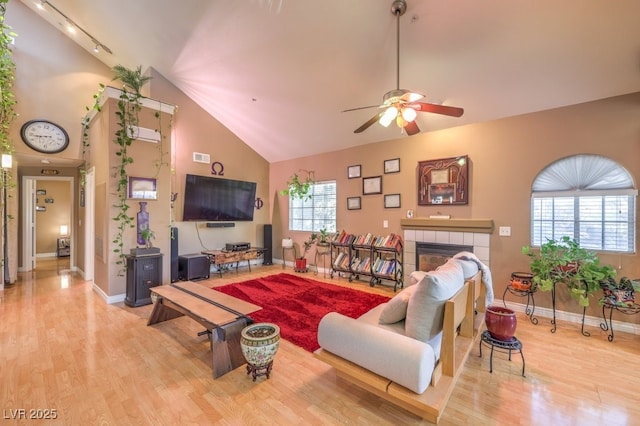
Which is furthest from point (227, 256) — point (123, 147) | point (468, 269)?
point (468, 269)

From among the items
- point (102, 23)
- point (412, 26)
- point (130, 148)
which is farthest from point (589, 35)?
point (102, 23)

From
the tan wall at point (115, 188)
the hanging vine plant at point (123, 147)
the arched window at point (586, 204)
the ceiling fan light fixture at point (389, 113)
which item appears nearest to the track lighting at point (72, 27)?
the tan wall at point (115, 188)

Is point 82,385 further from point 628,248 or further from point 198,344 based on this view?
point 628,248

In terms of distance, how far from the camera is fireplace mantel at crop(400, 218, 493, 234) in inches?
154

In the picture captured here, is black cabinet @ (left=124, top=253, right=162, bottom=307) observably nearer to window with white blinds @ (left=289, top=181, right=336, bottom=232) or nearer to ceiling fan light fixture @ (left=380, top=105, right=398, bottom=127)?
window with white blinds @ (left=289, top=181, right=336, bottom=232)

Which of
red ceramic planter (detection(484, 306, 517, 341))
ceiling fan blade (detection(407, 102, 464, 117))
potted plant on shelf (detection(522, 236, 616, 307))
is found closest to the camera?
red ceramic planter (detection(484, 306, 517, 341))

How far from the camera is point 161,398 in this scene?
195cm

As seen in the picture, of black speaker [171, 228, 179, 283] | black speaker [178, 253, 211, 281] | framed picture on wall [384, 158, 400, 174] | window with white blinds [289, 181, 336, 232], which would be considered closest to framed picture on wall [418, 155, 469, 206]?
framed picture on wall [384, 158, 400, 174]

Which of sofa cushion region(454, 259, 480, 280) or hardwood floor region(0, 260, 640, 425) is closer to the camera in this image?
hardwood floor region(0, 260, 640, 425)

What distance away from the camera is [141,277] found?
3.85m

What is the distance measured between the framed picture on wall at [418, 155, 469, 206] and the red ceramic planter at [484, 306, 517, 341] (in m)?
2.26

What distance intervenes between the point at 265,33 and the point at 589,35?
3.47 m

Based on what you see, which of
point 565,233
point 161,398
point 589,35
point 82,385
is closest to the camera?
point 161,398

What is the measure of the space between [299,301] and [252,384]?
6.11 feet
